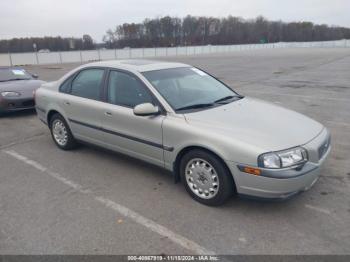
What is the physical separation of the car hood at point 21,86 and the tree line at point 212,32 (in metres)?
72.1

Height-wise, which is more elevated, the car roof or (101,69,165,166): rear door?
the car roof

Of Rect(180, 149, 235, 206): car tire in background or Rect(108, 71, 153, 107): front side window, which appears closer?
Rect(180, 149, 235, 206): car tire in background

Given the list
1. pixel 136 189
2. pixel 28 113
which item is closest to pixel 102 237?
pixel 136 189

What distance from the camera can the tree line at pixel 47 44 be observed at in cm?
5259

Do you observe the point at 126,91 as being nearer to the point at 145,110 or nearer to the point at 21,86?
the point at 145,110

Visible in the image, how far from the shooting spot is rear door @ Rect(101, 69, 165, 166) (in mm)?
3928

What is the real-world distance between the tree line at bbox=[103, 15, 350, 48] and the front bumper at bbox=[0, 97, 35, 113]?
2863 inches

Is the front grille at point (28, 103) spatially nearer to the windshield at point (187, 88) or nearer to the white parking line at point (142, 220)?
the white parking line at point (142, 220)

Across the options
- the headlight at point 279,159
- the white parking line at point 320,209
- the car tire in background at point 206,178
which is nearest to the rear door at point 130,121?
the car tire in background at point 206,178

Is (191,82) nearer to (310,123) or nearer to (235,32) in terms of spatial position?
(310,123)

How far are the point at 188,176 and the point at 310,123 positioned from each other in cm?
158

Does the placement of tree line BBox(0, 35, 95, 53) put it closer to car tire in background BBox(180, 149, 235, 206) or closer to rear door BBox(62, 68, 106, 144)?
rear door BBox(62, 68, 106, 144)

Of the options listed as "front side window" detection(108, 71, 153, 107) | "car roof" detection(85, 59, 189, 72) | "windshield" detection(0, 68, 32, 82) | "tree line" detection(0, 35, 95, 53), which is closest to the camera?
"front side window" detection(108, 71, 153, 107)

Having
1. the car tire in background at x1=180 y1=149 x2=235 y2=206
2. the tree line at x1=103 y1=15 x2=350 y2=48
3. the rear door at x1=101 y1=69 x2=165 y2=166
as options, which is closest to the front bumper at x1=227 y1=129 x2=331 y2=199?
the car tire in background at x1=180 y1=149 x2=235 y2=206
